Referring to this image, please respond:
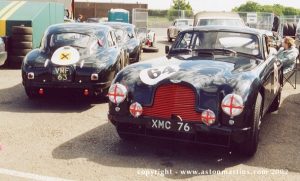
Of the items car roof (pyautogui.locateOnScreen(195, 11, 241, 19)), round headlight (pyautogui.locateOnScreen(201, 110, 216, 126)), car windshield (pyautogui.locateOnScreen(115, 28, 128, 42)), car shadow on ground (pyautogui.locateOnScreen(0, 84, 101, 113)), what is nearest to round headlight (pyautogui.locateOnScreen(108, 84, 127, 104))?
round headlight (pyautogui.locateOnScreen(201, 110, 216, 126))

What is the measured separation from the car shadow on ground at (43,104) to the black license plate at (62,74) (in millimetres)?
532

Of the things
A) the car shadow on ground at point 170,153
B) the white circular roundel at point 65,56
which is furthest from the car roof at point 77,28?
the car shadow on ground at point 170,153

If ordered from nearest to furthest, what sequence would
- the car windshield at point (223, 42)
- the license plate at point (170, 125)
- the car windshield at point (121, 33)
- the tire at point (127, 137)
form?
the license plate at point (170, 125) → the tire at point (127, 137) → the car windshield at point (223, 42) → the car windshield at point (121, 33)

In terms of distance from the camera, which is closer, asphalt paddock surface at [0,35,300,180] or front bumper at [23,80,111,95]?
asphalt paddock surface at [0,35,300,180]

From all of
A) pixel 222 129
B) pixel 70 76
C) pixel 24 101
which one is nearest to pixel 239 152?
pixel 222 129

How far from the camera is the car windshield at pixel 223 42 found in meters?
6.08

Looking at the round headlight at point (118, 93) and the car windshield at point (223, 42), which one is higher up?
the car windshield at point (223, 42)

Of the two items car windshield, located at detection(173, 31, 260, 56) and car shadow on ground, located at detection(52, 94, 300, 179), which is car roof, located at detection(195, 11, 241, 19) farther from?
car shadow on ground, located at detection(52, 94, 300, 179)

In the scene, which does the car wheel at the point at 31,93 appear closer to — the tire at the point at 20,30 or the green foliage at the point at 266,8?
the tire at the point at 20,30

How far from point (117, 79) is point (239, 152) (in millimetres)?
1673

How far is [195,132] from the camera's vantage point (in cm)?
461

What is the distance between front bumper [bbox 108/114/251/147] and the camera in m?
4.54

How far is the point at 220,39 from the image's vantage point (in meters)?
6.19

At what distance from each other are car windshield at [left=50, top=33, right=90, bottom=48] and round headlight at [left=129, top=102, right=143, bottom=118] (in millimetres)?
3442
